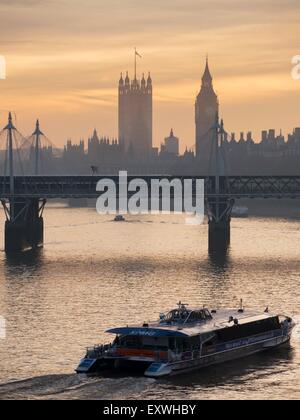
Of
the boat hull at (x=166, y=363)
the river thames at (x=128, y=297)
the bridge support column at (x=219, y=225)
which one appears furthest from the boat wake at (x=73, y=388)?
the bridge support column at (x=219, y=225)

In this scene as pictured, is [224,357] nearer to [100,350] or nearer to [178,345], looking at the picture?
[178,345]

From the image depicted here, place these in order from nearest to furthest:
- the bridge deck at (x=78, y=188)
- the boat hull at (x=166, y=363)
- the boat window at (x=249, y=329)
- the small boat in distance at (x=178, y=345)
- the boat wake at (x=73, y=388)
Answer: the boat wake at (x=73, y=388)
the boat hull at (x=166, y=363)
the small boat in distance at (x=178, y=345)
the boat window at (x=249, y=329)
the bridge deck at (x=78, y=188)

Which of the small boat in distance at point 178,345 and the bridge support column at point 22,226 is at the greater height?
the bridge support column at point 22,226

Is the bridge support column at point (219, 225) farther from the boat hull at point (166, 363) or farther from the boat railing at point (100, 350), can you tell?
the boat railing at point (100, 350)

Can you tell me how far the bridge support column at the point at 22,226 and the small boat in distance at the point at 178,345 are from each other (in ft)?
202

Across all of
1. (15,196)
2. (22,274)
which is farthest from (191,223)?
(22,274)

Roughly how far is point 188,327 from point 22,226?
6768 cm
